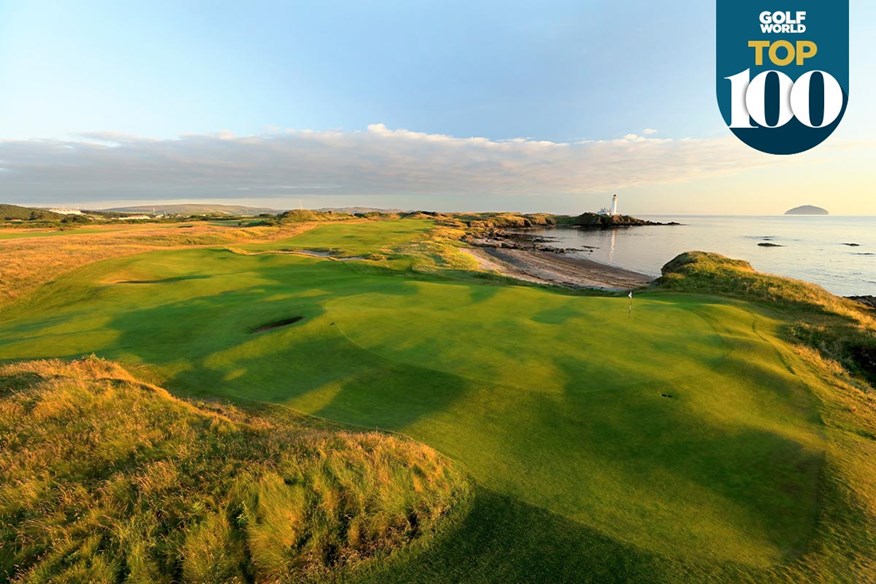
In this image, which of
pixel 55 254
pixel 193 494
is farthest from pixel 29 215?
pixel 193 494

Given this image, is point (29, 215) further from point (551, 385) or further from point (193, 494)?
point (551, 385)

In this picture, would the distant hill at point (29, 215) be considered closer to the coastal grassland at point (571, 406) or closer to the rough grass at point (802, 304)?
the coastal grassland at point (571, 406)

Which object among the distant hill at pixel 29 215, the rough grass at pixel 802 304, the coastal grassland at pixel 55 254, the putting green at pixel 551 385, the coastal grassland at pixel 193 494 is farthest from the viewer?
the distant hill at pixel 29 215

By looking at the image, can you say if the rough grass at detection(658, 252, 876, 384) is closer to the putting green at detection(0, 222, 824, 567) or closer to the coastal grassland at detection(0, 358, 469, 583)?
the putting green at detection(0, 222, 824, 567)

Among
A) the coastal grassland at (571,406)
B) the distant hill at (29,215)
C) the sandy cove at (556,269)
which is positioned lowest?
the coastal grassland at (571,406)

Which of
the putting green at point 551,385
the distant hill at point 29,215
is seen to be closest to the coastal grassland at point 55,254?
the putting green at point 551,385

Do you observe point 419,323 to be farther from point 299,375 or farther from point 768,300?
point 768,300
